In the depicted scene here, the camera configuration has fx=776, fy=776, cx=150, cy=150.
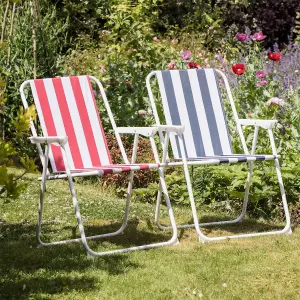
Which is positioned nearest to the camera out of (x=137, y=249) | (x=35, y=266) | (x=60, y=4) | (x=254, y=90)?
(x=35, y=266)

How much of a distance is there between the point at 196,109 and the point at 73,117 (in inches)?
32.8

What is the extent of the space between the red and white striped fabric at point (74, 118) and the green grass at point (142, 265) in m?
0.48

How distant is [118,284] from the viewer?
3.60 metres

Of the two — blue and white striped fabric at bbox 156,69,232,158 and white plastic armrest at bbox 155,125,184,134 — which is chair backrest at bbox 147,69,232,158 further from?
white plastic armrest at bbox 155,125,184,134

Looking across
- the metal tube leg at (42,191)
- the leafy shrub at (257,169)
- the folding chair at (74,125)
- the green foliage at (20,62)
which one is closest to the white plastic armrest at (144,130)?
the folding chair at (74,125)

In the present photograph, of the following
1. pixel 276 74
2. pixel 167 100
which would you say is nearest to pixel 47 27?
pixel 276 74

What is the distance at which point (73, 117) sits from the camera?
474 cm

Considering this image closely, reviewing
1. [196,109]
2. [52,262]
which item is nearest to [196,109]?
[196,109]

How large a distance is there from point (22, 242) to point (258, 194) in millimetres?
1700

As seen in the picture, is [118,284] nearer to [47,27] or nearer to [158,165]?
[158,165]

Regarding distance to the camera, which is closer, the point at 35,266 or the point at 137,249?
the point at 35,266

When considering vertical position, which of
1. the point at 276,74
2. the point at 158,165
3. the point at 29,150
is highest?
the point at 158,165

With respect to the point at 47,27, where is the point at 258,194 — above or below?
below

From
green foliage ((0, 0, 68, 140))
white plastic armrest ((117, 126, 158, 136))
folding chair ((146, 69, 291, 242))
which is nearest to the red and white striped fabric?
white plastic armrest ((117, 126, 158, 136))
